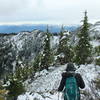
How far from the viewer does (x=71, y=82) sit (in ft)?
35.5

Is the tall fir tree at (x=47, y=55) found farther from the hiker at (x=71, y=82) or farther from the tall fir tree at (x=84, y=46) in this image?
the hiker at (x=71, y=82)

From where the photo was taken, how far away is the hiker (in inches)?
423

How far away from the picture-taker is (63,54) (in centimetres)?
6500

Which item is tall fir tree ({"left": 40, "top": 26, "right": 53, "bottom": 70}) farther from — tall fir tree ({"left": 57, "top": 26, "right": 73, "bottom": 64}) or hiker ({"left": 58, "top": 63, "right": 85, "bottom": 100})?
hiker ({"left": 58, "top": 63, "right": 85, "bottom": 100})

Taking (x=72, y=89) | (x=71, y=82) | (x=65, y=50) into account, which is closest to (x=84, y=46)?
(x=65, y=50)

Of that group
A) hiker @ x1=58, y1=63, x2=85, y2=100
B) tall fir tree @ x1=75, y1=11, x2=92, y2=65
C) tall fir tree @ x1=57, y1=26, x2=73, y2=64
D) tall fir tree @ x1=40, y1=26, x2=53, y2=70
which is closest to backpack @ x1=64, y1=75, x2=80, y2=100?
hiker @ x1=58, y1=63, x2=85, y2=100

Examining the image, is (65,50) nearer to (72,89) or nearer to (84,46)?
(84,46)

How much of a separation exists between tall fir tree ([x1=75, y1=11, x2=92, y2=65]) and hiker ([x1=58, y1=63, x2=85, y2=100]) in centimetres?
4419

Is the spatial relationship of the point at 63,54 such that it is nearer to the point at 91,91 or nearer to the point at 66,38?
the point at 66,38

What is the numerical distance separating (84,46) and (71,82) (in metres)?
44.8

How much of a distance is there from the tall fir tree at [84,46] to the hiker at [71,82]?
1740 inches

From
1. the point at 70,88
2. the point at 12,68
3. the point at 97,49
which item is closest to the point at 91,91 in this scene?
the point at 70,88

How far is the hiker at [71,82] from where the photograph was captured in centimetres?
1073

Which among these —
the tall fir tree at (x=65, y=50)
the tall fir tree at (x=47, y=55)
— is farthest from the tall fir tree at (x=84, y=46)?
the tall fir tree at (x=47, y=55)
